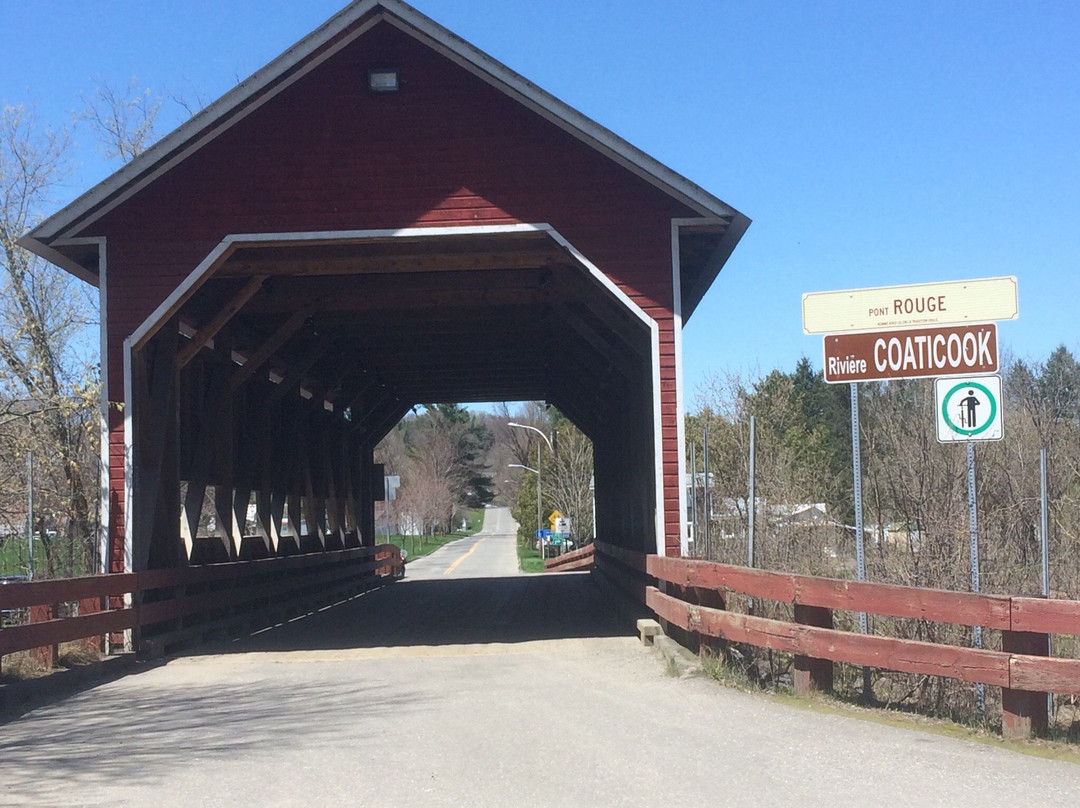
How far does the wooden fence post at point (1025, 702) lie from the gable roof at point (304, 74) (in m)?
6.12

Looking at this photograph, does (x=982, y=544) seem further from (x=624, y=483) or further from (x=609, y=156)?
(x=624, y=483)

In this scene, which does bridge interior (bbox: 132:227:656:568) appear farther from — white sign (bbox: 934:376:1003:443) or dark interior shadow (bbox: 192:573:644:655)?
white sign (bbox: 934:376:1003:443)

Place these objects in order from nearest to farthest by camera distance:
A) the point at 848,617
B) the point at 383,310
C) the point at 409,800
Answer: the point at 409,800 → the point at 848,617 → the point at 383,310

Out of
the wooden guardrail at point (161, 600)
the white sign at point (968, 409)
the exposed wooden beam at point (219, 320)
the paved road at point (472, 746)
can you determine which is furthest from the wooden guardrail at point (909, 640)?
the exposed wooden beam at point (219, 320)

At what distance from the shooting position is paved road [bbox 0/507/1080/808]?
549cm

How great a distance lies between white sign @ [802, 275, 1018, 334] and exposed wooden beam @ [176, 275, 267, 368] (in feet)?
23.2

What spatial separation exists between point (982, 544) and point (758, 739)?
10.2 feet

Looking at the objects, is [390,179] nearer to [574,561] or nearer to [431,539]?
[574,561]

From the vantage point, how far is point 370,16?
11.3m

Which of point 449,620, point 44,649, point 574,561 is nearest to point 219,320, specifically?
point 44,649

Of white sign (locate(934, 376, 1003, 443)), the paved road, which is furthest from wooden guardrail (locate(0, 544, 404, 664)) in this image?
white sign (locate(934, 376, 1003, 443))

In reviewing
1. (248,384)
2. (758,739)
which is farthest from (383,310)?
(758,739)

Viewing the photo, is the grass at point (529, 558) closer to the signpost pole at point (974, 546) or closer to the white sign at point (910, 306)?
the white sign at point (910, 306)

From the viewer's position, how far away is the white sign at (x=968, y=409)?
273 inches
